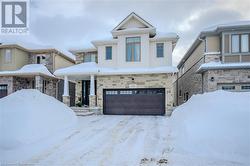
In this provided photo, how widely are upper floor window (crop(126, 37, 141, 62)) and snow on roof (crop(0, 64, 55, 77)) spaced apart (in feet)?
25.5

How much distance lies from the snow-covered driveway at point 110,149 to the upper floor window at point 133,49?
831 cm

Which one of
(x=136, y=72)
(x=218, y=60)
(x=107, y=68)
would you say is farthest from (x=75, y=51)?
(x=218, y=60)

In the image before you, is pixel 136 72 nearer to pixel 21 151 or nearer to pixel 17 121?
pixel 17 121

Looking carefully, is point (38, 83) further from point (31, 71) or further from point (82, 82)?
point (82, 82)

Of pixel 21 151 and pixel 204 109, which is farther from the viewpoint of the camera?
pixel 204 109

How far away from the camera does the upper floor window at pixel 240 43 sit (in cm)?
1503

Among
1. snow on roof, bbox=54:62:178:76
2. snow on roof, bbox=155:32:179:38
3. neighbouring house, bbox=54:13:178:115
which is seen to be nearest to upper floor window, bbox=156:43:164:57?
neighbouring house, bbox=54:13:178:115

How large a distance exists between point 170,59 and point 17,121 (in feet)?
39.0

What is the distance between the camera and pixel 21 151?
700 cm

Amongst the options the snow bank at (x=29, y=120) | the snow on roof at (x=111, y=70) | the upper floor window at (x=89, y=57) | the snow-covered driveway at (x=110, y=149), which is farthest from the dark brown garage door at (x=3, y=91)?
the snow-covered driveway at (x=110, y=149)

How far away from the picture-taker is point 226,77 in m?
15.2

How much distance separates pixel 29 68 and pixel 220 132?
18.0 meters

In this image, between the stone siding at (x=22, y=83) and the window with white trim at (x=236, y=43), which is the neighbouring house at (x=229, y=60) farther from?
the stone siding at (x=22, y=83)

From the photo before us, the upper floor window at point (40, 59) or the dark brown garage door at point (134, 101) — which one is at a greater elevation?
the upper floor window at point (40, 59)
